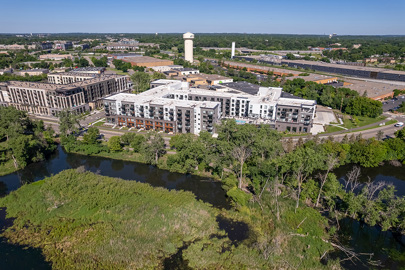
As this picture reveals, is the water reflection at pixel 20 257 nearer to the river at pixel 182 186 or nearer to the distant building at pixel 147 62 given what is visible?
the river at pixel 182 186

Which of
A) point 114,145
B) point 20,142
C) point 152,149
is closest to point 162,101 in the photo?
point 114,145

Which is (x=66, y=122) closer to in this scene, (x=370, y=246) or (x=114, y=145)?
(x=114, y=145)

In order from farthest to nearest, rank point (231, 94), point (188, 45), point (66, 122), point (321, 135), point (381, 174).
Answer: point (188, 45), point (231, 94), point (321, 135), point (66, 122), point (381, 174)

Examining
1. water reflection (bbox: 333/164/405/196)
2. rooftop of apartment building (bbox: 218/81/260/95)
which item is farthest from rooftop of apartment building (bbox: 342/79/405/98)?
water reflection (bbox: 333/164/405/196)

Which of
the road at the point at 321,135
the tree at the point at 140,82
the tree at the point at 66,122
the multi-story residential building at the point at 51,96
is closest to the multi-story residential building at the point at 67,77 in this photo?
the tree at the point at 140,82

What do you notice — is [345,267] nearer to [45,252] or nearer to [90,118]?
[45,252]

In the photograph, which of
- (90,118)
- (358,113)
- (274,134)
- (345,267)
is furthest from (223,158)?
(358,113)

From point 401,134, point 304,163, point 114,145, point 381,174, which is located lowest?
point 381,174

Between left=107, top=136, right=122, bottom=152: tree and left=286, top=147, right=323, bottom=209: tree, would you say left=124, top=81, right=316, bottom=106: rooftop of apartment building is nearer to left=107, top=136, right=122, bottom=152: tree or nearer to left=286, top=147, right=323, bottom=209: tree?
left=107, top=136, right=122, bottom=152: tree
